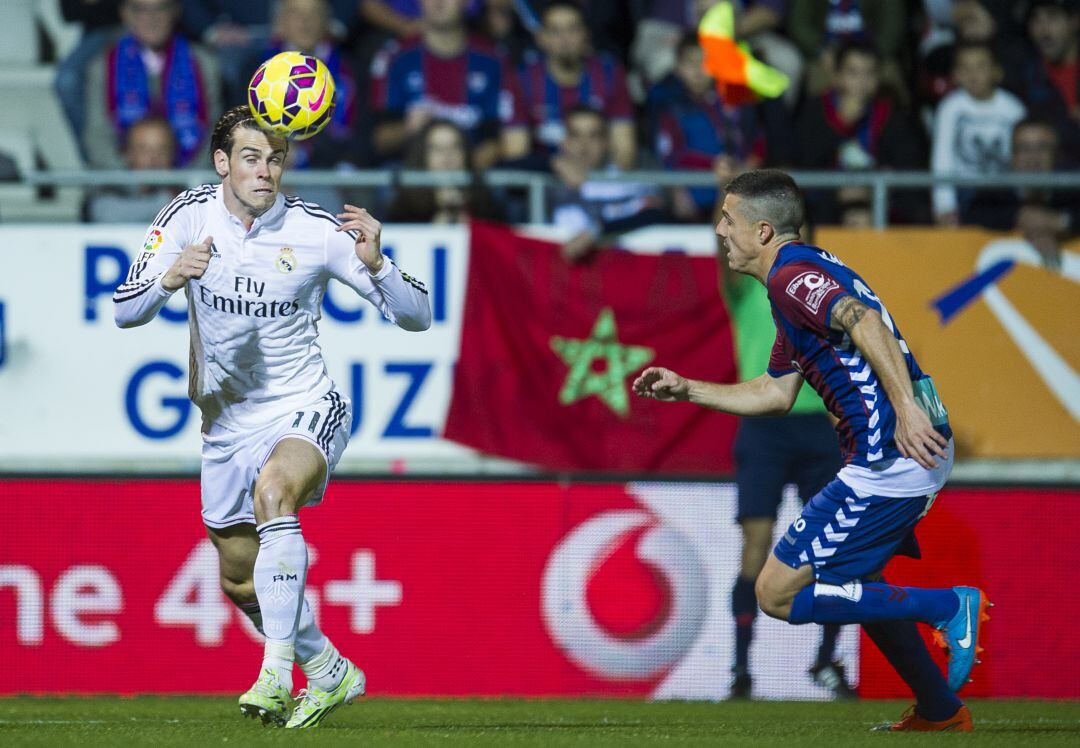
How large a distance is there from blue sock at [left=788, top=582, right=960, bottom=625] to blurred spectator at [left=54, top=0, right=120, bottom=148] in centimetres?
657

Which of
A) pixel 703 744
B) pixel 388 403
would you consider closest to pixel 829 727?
pixel 703 744

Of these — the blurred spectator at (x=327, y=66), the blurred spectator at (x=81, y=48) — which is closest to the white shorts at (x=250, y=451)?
the blurred spectator at (x=327, y=66)

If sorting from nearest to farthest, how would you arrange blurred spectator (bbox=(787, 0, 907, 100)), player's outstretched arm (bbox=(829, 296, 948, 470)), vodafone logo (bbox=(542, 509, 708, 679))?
player's outstretched arm (bbox=(829, 296, 948, 470))
vodafone logo (bbox=(542, 509, 708, 679))
blurred spectator (bbox=(787, 0, 907, 100))

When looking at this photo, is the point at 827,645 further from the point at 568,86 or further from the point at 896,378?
the point at 568,86

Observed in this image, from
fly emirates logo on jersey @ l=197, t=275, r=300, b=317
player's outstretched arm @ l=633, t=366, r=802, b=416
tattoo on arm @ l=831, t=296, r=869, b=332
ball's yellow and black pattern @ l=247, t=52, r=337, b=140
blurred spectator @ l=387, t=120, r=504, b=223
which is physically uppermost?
ball's yellow and black pattern @ l=247, t=52, r=337, b=140

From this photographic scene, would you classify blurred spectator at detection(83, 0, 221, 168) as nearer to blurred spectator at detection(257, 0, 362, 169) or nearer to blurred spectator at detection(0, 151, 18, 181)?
blurred spectator at detection(257, 0, 362, 169)

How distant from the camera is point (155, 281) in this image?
21.0 ft

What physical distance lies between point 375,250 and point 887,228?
454 cm

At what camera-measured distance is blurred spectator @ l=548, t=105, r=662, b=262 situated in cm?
981

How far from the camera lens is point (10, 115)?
1188cm

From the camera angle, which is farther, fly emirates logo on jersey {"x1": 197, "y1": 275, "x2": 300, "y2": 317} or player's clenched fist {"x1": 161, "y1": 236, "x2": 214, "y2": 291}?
fly emirates logo on jersey {"x1": 197, "y1": 275, "x2": 300, "y2": 317}

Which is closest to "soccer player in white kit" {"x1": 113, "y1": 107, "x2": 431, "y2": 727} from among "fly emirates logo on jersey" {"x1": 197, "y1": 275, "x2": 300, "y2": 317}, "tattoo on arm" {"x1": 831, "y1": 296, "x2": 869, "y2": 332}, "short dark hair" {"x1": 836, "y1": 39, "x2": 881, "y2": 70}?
"fly emirates logo on jersey" {"x1": 197, "y1": 275, "x2": 300, "y2": 317}

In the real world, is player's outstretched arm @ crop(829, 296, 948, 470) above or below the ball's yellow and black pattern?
below

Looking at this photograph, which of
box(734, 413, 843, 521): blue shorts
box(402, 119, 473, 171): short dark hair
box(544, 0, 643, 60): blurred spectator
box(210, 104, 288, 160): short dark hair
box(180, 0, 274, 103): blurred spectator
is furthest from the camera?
box(544, 0, 643, 60): blurred spectator
